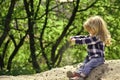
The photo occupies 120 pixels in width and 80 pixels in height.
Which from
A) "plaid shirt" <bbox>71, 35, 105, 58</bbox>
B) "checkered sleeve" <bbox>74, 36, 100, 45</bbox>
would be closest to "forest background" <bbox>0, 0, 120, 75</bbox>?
"plaid shirt" <bbox>71, 35, 105, 58</bbox>

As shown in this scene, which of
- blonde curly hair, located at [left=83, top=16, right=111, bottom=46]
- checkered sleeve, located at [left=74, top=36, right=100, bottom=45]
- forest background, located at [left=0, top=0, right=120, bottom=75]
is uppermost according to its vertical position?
blonde curly hair, located at [left=83, top=16, right=111, bottom=46]

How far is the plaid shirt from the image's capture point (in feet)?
26.8

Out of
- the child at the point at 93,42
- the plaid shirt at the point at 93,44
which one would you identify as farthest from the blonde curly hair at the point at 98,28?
the plaid shirt at the point at 93,44

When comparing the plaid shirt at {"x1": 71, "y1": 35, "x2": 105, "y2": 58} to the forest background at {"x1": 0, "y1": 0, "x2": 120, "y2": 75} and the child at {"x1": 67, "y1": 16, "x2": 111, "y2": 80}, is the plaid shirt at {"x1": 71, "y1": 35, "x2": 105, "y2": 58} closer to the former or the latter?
the child at {"x1": 67, "y1": 16, "x2": 111, "y2": 80}

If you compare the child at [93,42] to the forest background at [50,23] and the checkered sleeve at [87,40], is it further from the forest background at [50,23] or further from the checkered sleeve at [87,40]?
the forest background at [50,23]

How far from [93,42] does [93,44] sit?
59 millimetres

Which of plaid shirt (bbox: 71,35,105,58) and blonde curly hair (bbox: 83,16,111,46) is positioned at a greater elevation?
blonde curly hair (bbox: 83,16,111,46)

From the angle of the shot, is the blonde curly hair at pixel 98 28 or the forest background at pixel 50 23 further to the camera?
the forest background at pixel 50 23

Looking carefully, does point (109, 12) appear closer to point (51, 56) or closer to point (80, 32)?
point (80, 32)

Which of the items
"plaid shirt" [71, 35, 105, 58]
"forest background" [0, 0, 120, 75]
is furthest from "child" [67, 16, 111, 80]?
"forest background" [0, 0, 120, 75]

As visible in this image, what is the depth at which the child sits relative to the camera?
8227mm

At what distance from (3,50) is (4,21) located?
5.39m

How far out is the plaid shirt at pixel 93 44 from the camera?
817 cm

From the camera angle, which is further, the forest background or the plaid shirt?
the forest background
